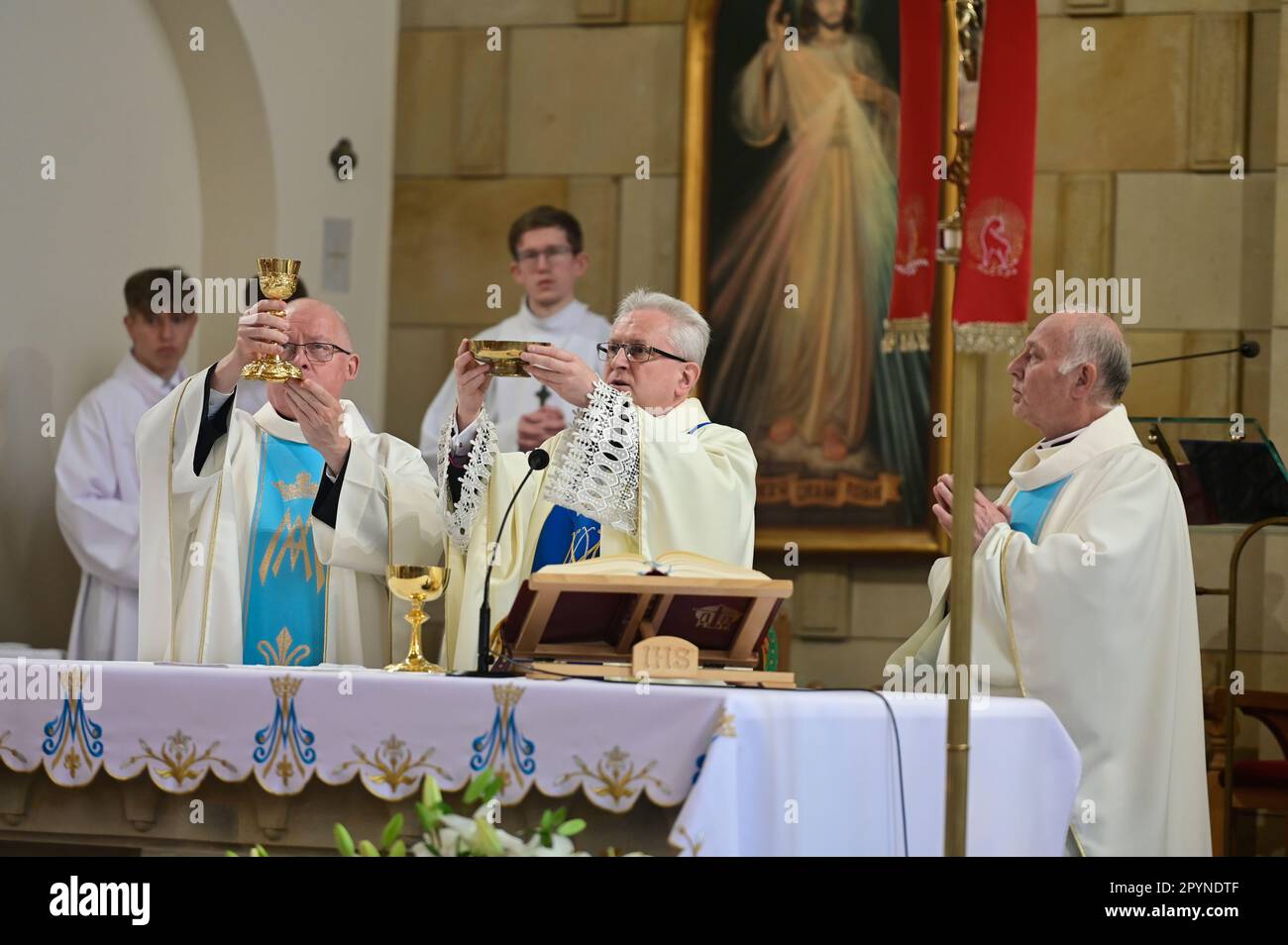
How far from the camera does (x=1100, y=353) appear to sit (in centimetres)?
455

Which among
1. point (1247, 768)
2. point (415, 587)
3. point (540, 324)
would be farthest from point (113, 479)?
point (1247, 768)

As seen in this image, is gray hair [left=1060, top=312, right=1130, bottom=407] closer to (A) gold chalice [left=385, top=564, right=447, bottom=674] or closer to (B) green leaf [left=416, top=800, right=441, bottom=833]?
(A) gold chalice [left=385, top=564, right=447, bottom=674]

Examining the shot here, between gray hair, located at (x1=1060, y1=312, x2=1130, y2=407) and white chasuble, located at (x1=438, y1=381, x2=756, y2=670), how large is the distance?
985mm

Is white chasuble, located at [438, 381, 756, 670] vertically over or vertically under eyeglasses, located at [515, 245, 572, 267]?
under

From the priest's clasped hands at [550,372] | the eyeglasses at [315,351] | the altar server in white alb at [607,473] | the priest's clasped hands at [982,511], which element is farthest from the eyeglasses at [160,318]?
the priest's clasped hands at [982,511]

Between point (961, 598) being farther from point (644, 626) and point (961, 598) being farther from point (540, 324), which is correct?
point (540, 324)

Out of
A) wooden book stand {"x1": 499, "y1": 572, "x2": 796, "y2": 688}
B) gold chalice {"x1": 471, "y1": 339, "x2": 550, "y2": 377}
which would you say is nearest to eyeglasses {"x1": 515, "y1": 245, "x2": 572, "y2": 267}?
gold chalice {"x1": 471, "y1": 339, "x2": 550, "y2": 377}

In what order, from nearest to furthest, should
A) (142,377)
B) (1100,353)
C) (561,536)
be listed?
1. (561,536)
2. (1100,353)
3. (142,377)

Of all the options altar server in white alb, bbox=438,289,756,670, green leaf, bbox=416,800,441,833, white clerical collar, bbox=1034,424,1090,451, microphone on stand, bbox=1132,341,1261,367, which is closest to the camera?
green leaf, bbox=416,800,441,833

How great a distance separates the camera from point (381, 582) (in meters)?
4.61

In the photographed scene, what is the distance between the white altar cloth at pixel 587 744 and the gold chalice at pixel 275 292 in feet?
2.68

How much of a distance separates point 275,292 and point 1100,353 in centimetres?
221

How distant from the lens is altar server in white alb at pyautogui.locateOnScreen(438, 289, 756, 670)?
3.92 m

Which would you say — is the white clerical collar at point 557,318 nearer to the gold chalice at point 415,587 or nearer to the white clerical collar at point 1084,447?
the white clerical collar at point 1084,447
